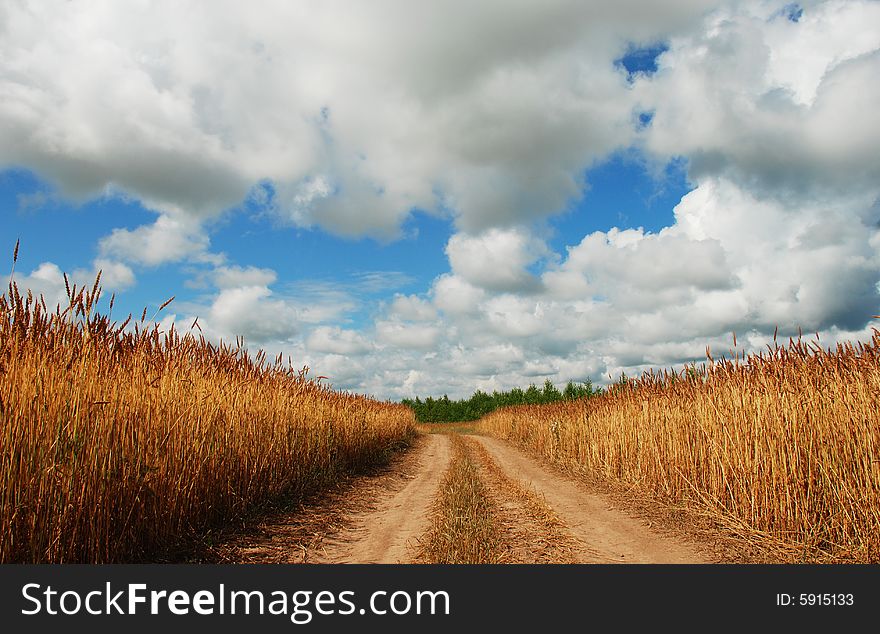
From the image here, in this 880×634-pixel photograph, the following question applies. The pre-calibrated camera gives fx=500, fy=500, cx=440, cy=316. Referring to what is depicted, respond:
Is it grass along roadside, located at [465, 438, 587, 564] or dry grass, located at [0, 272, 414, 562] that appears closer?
dry grass, located at [0, 272, 414, 562]

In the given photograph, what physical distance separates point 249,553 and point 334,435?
7.53 metres

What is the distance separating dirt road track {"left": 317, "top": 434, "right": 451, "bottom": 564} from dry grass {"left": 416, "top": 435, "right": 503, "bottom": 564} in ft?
0.92

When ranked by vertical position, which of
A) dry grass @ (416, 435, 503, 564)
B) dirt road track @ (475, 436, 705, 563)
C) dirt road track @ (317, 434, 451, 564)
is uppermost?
dry grass @ (416, 435, 503, 564)

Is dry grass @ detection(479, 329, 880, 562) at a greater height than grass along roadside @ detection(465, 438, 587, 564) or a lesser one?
greater

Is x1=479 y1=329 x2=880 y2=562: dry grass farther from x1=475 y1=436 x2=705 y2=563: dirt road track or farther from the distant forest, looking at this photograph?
the distant forest

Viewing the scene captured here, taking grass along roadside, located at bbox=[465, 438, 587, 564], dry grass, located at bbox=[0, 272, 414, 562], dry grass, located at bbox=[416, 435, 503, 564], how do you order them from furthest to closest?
grass along roadside, located at bbox=[465, 438, 587, 564]
dry grass, located at bbox=[416, 435, 503, 564]
dry grass, located at bbox=[0, 272, 414, 562]

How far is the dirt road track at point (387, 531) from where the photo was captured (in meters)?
6.90

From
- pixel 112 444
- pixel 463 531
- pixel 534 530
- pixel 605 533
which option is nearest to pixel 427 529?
pixel 463 531

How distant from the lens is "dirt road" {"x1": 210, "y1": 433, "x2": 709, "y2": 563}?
6891 millimetres

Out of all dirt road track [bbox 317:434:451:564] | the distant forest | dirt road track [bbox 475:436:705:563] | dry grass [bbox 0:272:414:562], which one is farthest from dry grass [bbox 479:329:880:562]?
the distant forest

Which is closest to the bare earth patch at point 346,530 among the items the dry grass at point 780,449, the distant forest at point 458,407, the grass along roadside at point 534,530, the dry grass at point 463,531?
the dry grass at point 463,531

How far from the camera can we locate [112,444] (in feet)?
17.7

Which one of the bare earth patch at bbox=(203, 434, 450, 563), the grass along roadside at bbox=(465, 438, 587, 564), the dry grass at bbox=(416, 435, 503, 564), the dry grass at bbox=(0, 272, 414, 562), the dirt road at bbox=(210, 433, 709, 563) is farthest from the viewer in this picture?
the dirt road at bbox=(210, 433, 709, 563)

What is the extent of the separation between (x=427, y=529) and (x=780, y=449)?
586cm
